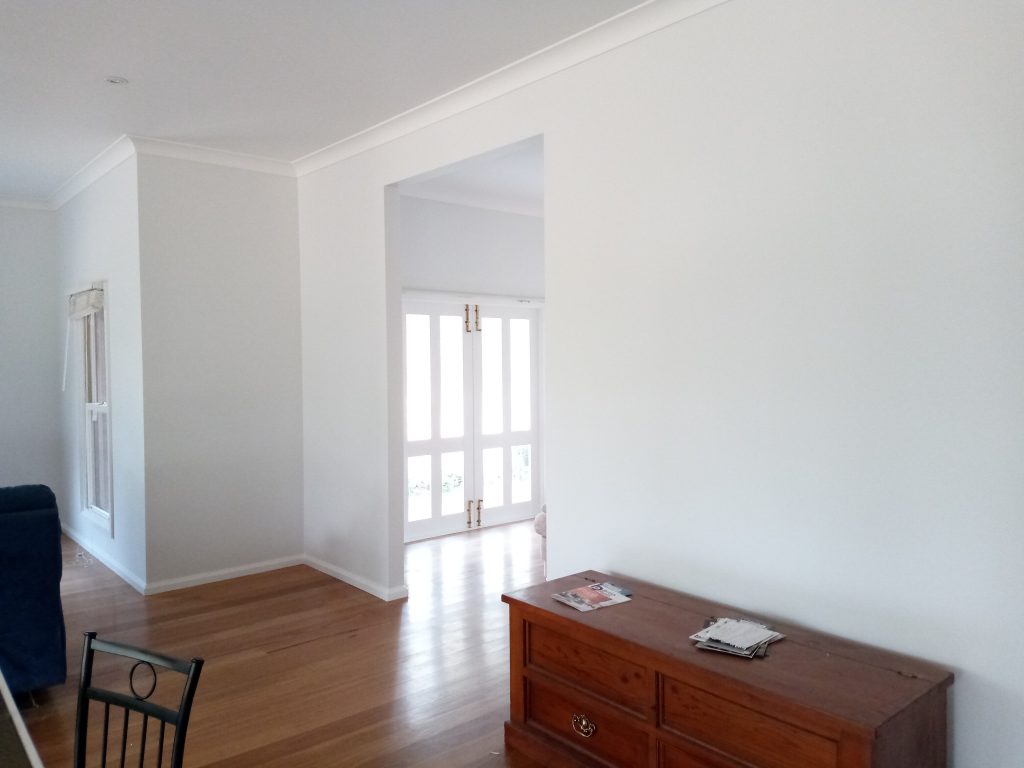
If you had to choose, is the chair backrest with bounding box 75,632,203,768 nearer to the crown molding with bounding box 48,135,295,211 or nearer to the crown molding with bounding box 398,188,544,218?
the crown molding with bounding box 48,135,295,211

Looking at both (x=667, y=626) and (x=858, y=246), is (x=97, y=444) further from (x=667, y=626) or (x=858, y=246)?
(x=858, y=246)

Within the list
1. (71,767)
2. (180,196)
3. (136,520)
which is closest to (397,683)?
(71,767)

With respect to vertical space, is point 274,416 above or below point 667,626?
above

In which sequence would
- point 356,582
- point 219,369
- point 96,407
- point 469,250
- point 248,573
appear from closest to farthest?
point 356,582 < point 219,369 < point 248,573 < point 96,407 < point 469,250

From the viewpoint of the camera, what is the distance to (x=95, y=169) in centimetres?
524

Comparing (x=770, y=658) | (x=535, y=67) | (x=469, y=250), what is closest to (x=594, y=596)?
(x=770, y=658)

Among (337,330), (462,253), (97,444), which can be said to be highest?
(462,253)

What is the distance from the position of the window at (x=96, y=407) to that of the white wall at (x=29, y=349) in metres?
0.64

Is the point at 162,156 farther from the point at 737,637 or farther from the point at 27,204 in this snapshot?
the point at 737,637

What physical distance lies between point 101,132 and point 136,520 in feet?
7.84

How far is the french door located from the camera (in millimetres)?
6098

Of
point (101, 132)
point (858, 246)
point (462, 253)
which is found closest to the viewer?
point (858, 246)

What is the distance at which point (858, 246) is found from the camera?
2.37 metres

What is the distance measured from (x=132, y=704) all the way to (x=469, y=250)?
508 centimetres
